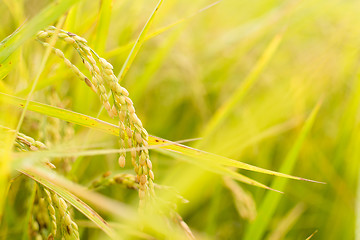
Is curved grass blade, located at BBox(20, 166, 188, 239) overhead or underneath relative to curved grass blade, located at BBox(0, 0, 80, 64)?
underneath

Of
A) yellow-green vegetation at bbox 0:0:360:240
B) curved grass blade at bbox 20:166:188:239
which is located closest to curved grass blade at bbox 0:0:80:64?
yellow-green vegetation at bbox 0:0:360:240

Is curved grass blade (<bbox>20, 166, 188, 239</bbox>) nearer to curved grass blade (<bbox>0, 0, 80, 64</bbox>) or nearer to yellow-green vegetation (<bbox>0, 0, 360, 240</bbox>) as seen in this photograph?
yellow-green vegetation (<bbox>0, 0, 360, 240</bbox>)

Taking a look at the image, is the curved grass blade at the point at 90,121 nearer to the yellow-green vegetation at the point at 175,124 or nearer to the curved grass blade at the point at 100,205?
the yellow-green vegetation at the point at 175,124

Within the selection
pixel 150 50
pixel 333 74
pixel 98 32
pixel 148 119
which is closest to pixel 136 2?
pixel 150 50

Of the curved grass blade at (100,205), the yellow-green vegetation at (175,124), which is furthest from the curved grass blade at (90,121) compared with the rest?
the curved grass blade at (100,205)

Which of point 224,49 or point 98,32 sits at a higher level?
point 224,49

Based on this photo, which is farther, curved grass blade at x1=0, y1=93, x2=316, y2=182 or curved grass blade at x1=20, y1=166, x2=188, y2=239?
curved grass blade at x1=0, y1=93, x2=316, y2=182

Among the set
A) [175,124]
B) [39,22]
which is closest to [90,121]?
[39,22]

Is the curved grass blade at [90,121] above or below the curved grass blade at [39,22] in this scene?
below

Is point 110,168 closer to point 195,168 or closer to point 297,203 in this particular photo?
point 195,168
